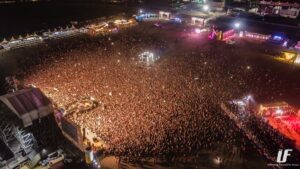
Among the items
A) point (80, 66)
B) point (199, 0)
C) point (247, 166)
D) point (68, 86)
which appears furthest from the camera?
point (199, 0)

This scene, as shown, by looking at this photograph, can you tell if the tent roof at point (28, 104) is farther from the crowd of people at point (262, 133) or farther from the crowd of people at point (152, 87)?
the crowd of people at point (262, 133)

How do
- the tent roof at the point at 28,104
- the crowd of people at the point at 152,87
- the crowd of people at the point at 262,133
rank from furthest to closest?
the crowd of people at the point at 152,87 < the crowd of people at the point at 262,133 < the tent roof at the point at 28,104

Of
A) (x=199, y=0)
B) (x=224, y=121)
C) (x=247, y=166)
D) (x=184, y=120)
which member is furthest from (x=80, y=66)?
(x=199, y=0)

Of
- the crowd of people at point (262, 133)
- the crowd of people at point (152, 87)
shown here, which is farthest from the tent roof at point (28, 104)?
the crowd of people at point (262, 133)

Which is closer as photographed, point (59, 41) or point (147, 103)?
point (147, 103)

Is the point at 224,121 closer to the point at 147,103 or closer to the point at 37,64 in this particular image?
the point at 147,103

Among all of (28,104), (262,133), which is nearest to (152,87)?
(262,133)
